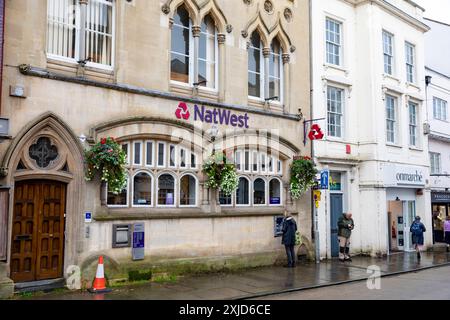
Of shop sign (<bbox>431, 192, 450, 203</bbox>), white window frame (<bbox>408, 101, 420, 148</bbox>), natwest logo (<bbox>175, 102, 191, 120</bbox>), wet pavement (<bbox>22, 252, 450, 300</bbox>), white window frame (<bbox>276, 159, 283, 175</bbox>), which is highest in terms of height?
white window frame (<bbox>408, 101, 420, 148</bbox>)

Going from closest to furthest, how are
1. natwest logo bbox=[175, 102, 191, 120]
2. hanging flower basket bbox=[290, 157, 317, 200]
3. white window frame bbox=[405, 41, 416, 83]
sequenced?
natwest logo bbox=[175, 102, 191, 120], hanging flower basket bbox=[290, 157, 317, 200], white window frame bbox=[405, 41, 416, 83]

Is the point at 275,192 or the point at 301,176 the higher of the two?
the point at 301,176

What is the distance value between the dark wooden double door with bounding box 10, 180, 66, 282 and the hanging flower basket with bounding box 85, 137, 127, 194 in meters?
0.86

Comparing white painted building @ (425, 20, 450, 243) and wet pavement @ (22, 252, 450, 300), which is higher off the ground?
white painted building @ (425, 20, 450, 243)

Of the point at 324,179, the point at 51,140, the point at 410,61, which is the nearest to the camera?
the point at 51,140

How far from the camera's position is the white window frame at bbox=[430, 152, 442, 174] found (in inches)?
964

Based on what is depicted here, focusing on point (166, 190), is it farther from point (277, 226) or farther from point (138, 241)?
point (277, 226)

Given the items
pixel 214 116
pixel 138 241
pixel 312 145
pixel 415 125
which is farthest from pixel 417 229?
pixel 138 241

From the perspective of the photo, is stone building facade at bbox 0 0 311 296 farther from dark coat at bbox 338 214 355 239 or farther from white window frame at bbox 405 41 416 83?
white window frame at bbox 405 41 416 83

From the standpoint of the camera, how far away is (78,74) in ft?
38.4

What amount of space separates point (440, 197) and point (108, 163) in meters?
18.3

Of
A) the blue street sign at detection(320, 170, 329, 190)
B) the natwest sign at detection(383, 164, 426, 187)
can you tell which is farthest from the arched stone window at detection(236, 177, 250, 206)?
the natwest sign at detection(383, 164, 426, 187)

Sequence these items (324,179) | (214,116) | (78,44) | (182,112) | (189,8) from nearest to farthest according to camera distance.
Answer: (78,44) → (182,112) → (189,8) → (214,116) → (324,179)

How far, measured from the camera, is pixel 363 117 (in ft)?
64.3
